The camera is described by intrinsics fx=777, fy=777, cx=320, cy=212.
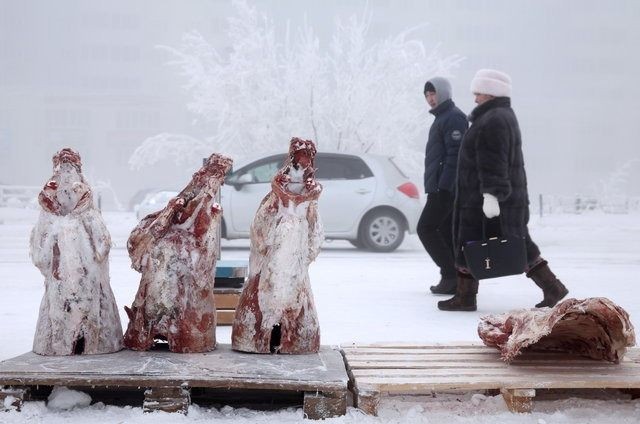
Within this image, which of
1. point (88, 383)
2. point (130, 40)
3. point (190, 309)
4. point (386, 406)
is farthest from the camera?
point (130, 40)

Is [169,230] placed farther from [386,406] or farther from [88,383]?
[386,406]

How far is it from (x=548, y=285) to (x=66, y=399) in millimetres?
3717

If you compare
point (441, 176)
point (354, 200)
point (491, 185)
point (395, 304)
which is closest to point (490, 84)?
point (491, 185)

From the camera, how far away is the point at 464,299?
571 cm

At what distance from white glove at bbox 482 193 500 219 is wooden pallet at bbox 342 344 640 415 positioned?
1976mm

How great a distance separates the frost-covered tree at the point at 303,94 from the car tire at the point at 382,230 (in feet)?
32.0

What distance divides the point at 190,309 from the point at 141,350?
270 millimetres

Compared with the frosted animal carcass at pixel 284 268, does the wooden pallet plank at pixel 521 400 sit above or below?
below

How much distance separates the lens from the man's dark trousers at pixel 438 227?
21.4 feet

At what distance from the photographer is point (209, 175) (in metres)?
3.33

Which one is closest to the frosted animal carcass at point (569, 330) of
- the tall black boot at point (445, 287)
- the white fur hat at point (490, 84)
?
the white fur hat at point (490, 84)

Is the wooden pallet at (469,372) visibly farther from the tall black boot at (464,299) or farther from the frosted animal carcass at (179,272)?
the tall black boot at (464,299)

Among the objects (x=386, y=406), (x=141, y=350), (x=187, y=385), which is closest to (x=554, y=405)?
(x=386, y=406)

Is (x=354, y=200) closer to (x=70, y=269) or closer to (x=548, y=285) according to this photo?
(x=548, y=285)
